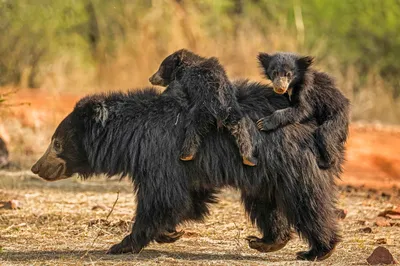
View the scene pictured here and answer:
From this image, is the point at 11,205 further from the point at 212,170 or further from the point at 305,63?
the point at 305,63

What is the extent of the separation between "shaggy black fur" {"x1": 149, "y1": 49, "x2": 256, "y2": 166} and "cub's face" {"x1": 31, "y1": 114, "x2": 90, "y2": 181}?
100 cm

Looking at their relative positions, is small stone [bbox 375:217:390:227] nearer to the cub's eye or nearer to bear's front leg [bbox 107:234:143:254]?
bear's front leg [bbox 107:234:143:254]

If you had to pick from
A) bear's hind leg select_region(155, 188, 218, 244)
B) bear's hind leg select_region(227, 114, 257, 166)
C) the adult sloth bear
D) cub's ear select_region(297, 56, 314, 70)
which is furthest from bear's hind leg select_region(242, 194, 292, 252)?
cub's ear select_region(297, 56, 314, 70)

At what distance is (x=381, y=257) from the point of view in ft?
20.9

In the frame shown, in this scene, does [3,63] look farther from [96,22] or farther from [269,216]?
[269,216]

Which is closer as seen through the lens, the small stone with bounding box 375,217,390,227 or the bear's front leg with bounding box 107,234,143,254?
the bear's front leg with bounding box 107,234,143,254

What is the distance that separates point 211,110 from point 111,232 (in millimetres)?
1896

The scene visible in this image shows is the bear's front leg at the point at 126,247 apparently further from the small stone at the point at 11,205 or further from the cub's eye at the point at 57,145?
the small stone at the point at 11,205

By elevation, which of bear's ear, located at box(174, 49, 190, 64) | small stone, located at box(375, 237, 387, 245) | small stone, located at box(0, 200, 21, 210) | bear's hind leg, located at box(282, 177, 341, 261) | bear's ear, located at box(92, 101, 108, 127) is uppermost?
bear's ear, located at box(174, 49, 190, 64)

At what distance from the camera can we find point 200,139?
6.64 meters

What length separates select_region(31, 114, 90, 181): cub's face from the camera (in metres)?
7.21

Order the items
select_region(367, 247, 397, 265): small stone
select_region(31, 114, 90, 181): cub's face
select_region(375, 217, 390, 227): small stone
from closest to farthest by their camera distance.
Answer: select_region(367, 247, 397, 265): small stone, select_region(31, 114, 90, 181): cub's face, select_region(375, 217, 390, 227): small stone

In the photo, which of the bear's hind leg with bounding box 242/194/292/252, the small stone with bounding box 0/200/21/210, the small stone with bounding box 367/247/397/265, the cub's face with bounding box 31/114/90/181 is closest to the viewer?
the small stone with bounding box 367/247/397/265

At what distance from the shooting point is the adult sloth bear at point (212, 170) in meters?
6.62
